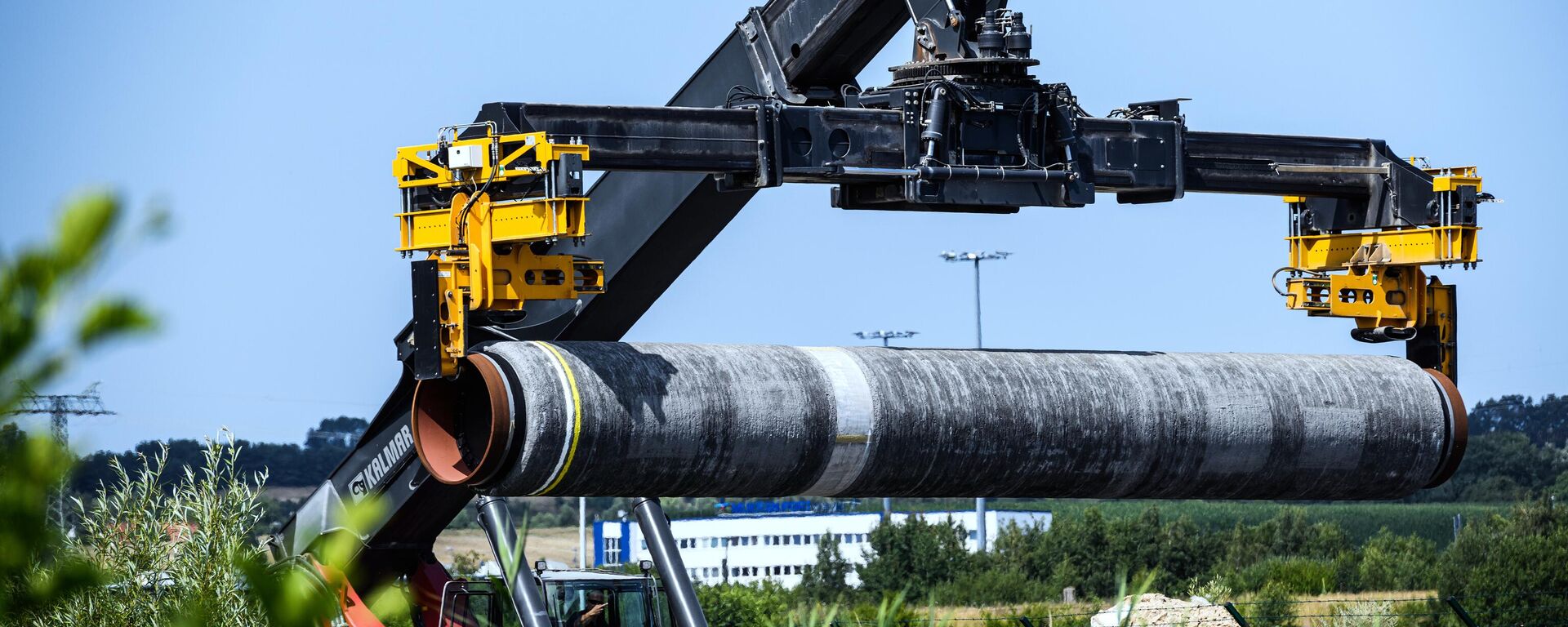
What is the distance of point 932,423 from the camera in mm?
8578

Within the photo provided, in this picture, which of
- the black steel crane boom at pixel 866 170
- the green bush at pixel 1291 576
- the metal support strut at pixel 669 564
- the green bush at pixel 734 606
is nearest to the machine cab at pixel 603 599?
the metal support strut at pixel 669 564

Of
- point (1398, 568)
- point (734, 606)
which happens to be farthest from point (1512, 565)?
point (734, 606)

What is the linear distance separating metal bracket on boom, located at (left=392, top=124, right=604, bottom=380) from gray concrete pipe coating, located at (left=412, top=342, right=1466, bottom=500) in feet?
1.07

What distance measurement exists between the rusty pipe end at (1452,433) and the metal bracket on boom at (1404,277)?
28.6 inches

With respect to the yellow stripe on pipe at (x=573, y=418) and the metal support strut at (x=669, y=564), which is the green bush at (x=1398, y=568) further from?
the yellow stripe on pipe at (x=573, y=418)

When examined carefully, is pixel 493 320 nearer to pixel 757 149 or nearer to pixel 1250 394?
pixel 757 149

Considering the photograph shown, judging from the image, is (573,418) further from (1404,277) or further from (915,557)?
(915,557)

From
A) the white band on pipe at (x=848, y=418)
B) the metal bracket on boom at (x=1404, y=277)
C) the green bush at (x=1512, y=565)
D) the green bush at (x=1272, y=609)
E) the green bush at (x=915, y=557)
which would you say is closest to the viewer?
the white band on pipe at (x=848, y=418)

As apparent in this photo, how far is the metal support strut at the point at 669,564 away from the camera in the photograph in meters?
16.7

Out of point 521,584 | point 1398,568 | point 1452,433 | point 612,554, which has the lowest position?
point 612,554

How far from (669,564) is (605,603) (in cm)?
465

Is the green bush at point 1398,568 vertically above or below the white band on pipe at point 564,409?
below

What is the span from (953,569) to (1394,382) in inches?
2220

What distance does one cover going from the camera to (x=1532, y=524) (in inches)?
2151
